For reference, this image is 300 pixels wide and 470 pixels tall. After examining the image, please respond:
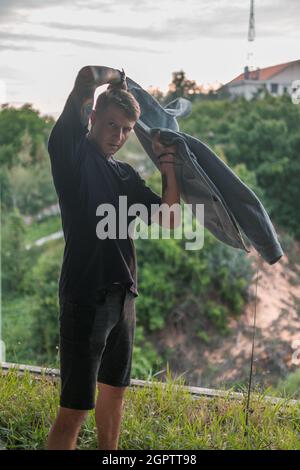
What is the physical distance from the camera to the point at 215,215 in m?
2.13

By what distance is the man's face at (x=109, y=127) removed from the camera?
76.5 inches

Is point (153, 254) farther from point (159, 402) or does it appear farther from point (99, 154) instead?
point (99, 154)

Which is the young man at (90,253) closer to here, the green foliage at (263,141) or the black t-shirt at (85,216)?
the black t-shirt at (85,216)

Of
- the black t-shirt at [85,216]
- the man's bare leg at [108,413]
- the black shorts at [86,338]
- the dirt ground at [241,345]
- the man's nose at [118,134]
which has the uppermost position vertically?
the man's nose at [118,134]

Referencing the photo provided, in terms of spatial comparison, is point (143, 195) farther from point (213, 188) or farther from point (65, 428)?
point (65, 428)

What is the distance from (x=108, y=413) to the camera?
2.14 meters

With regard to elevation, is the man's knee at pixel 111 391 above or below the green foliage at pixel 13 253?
below

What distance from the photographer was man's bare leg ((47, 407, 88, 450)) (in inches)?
75.7

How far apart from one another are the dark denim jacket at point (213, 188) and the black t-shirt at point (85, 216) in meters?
0.22

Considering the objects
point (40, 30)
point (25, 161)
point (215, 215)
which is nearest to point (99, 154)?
point (215, 215)

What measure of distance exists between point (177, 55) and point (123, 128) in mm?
4070

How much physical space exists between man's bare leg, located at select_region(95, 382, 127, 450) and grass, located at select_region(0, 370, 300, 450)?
233 millimetres

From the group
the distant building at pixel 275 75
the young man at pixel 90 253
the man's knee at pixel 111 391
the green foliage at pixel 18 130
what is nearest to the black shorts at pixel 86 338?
the young man at pixel 90 253
